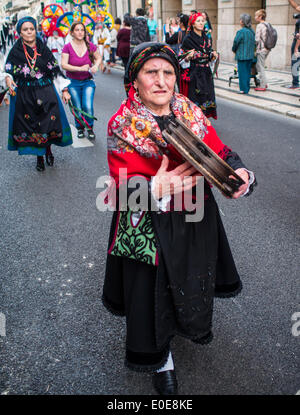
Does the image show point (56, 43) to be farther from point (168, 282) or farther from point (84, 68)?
point (168, 282)

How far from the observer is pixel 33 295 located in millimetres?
3355

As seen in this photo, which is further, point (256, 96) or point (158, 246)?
point (256, 96)

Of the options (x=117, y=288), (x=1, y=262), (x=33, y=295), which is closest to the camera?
(x=117, y=288)

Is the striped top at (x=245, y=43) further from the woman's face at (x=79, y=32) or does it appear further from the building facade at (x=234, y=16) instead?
the woman's face at (x=79, y=32)

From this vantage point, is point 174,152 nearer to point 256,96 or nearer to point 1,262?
point 1,262

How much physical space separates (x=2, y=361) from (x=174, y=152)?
5.60 ft

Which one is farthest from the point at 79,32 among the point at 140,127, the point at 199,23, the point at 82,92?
the point at 140,127

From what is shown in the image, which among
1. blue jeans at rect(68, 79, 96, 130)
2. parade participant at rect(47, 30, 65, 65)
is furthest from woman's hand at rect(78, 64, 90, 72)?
parade participant at rect(47, 30, 65, 65)

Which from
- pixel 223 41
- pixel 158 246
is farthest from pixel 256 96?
pixel 158 246

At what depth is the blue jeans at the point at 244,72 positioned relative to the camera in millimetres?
10945

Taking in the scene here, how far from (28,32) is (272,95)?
682 cm

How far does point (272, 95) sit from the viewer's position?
10555 millimetres

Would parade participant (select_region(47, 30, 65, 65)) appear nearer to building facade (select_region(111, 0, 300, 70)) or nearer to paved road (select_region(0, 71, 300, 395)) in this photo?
building facade (select_region(111, 0, 300, 70))

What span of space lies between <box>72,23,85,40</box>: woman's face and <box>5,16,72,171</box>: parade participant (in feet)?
4.05
